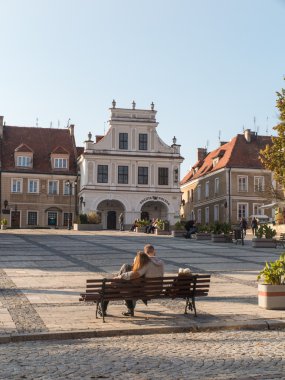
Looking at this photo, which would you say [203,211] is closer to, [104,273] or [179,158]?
[179,158]

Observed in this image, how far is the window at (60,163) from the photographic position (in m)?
63.2

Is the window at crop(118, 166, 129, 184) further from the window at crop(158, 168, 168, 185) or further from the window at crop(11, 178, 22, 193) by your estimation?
the window at crop(11, 178, 22, 193)

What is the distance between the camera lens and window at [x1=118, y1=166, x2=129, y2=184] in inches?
2389

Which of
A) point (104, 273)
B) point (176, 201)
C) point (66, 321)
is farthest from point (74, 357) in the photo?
point (176, 201)

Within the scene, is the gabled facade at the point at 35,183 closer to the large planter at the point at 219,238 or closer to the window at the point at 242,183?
the window at the point at 242,183

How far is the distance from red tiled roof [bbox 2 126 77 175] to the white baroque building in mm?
4432

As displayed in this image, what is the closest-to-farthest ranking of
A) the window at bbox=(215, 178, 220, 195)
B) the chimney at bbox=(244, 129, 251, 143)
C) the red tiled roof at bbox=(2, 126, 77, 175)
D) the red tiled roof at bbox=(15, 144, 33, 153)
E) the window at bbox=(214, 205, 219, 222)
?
the red tiled roof at bbox=(15, 144, 33, 153)
the red tiled roof at bbox=(2, 126, 77, 175)
the chimney at bbox=(244, 129, 251, 143)
the window at bbox=(215, 178, 220, 195)
the window at bbox=(214, 205, 219, 222)

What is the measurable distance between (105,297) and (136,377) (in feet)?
11.3

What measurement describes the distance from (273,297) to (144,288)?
2.65 m

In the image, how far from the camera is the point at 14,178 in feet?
200

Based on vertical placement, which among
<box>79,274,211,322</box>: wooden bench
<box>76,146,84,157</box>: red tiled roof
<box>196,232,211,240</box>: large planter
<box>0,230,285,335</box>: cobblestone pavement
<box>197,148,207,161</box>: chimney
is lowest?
<box>0,230,285,335</box>: cobblestone pavement

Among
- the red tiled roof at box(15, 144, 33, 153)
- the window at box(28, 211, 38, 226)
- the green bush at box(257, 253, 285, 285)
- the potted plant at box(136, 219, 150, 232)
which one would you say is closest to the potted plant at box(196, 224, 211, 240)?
the potted plant at box(136, 219, 150, 232)

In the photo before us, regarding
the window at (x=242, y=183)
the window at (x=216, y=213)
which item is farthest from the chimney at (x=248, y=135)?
the window at (x=216, y=213)

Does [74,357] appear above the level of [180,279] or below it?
below
